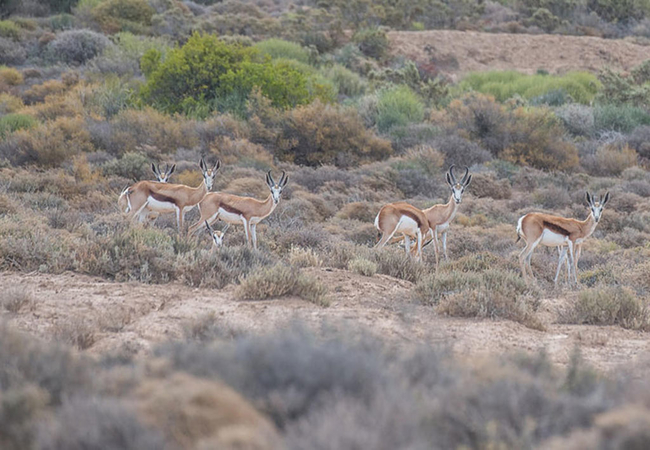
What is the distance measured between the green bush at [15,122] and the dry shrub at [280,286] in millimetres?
16438

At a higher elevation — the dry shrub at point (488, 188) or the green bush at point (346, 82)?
the dry shrub at point (488, 188)

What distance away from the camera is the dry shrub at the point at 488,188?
21406mm

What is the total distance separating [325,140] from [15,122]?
942 cm

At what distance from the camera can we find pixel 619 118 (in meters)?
29.0

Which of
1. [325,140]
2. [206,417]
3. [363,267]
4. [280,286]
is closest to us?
[206,417]

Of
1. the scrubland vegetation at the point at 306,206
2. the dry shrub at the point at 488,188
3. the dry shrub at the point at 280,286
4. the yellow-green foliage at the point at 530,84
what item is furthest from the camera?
the yellow-green foliage at the point at 530,84

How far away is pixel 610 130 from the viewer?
93.6 feet

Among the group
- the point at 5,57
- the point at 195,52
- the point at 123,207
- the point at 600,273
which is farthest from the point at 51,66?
the point at 600,273

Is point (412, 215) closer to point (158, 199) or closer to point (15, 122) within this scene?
point (158, 199)

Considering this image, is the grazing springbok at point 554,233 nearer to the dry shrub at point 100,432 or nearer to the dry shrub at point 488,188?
the dry shrub at point 488,188

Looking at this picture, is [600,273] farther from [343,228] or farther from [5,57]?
[5,57]

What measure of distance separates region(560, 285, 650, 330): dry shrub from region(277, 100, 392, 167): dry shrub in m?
14.6

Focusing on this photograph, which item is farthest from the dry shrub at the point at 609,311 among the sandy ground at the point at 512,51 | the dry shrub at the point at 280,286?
the sandy ground at the point at 512,51

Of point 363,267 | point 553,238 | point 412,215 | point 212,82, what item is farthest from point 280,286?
point 212,82
